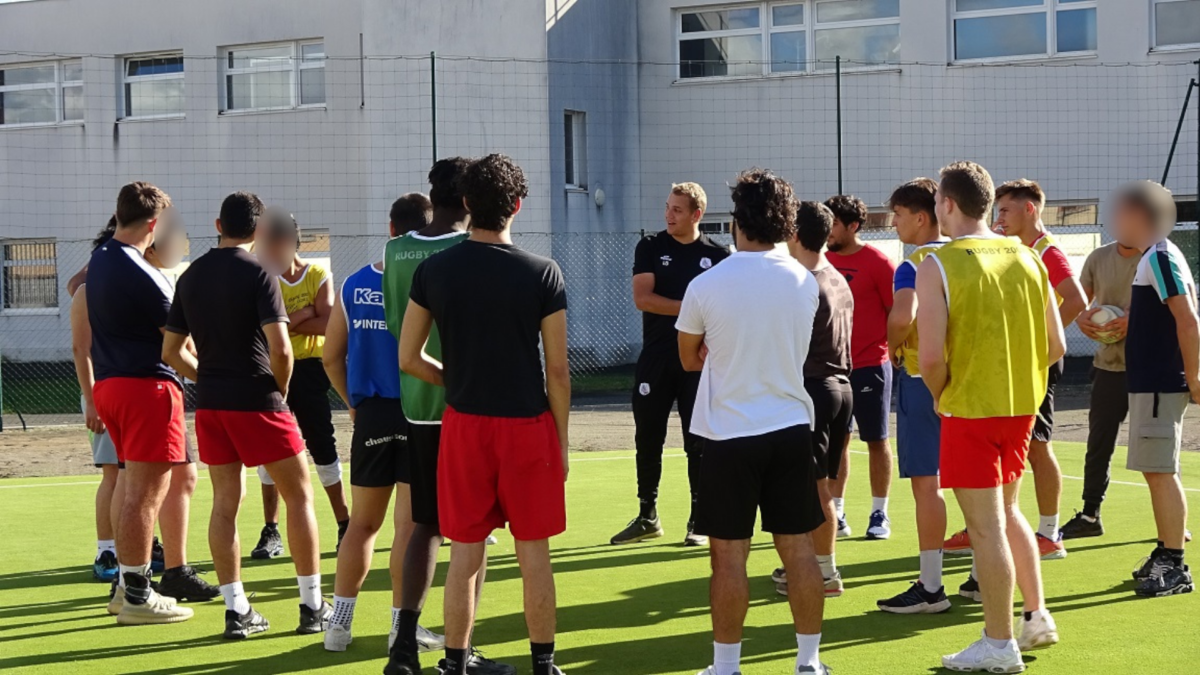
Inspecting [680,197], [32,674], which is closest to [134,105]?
[680,197]

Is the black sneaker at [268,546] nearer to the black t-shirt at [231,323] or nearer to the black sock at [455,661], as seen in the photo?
the black t-shirt at [231,323]

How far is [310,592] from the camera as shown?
608 centimetres

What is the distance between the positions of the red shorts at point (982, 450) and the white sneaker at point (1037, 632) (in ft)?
2.01

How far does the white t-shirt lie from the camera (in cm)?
487

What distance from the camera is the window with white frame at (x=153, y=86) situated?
82.1 ft

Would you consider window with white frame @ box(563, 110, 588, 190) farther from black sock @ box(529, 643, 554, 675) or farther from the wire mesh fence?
black sock @ box(529, 643, 554, 675)

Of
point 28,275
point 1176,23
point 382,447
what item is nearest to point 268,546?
point 382,447

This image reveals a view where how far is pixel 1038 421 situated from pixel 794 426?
2.77 meters

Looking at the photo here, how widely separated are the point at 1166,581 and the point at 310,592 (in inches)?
154

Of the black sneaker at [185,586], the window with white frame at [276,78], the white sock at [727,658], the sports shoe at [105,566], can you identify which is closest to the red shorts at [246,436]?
the black sneaker at [185,586]

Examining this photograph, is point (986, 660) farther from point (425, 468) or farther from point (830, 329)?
point (425, 468)

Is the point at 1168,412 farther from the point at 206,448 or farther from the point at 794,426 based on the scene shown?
the point at 206,448

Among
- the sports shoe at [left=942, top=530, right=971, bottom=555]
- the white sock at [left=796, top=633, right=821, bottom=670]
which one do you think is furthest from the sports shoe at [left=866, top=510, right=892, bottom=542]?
the white sock at [left=796, top=633, right=821, bottom=670]

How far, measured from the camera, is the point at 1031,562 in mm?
5414
